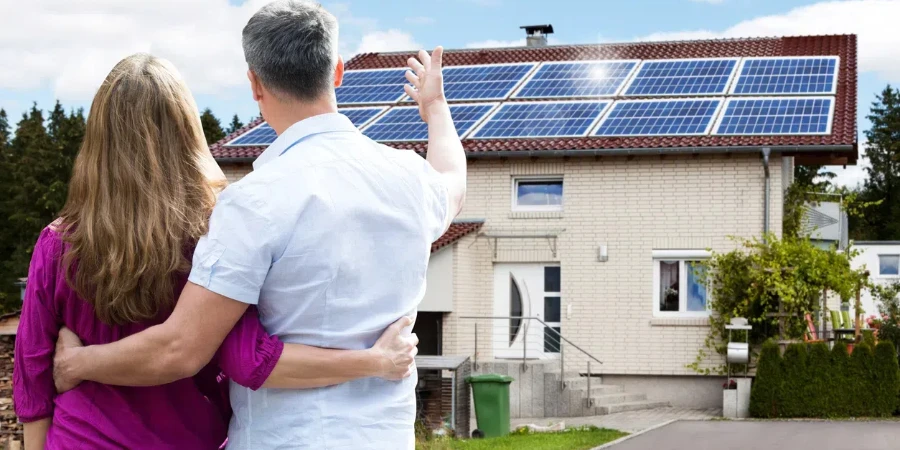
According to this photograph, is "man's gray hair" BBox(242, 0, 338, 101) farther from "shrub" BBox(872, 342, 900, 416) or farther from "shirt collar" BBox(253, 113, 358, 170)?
"shrub" BBox(872, 342, 900, 416)

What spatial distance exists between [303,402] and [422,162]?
1.90 ft

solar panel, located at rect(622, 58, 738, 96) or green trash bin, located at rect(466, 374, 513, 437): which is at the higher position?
solar panel, located at rect(622, 58, 738, 96)

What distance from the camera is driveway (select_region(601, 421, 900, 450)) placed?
14508 millimetres

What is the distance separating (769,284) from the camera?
65.4 feet

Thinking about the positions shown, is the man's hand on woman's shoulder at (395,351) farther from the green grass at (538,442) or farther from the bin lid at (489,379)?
the bin lid at (489,379)

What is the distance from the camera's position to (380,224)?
7.32 feet

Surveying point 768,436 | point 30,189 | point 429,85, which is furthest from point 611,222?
point 30,189

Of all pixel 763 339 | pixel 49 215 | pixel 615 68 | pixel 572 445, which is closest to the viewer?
pixel 572 445

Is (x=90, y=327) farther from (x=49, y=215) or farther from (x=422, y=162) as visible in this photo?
(x=49, y=215)

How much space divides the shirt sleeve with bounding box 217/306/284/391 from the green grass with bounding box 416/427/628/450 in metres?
A: 11.1

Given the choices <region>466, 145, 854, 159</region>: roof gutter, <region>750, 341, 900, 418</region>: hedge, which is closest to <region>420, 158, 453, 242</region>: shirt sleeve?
<region>750, 341, 900, 418</region>: hedge

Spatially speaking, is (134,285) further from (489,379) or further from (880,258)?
(880,258)

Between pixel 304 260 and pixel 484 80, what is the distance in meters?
24.5

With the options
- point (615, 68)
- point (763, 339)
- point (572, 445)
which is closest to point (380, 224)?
point (572, 445)
